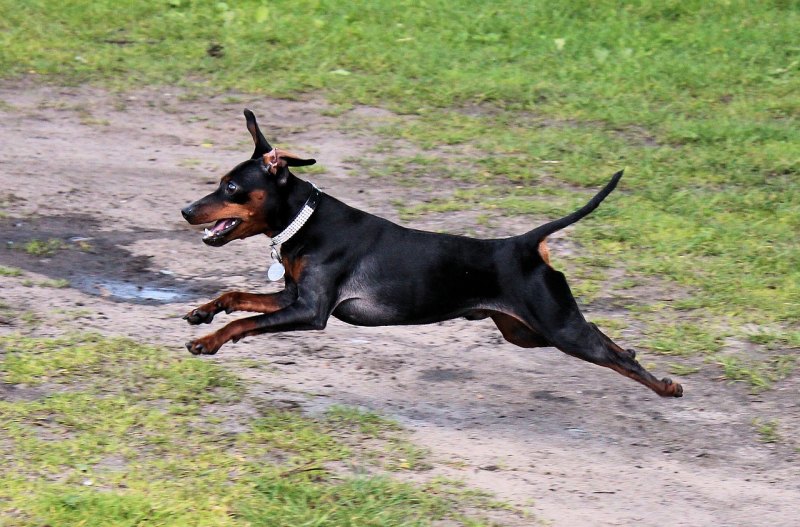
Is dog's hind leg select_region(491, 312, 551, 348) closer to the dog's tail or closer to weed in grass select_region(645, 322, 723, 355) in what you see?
the dog's tail

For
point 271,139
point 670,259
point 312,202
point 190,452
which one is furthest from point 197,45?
point 190,452

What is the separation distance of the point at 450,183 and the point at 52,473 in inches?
193

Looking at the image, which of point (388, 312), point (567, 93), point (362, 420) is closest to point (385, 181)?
point (567, 93)

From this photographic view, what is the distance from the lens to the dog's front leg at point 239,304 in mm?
5844

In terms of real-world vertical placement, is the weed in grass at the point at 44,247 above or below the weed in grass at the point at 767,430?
above

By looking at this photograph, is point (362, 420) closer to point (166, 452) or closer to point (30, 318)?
point (166, 452)

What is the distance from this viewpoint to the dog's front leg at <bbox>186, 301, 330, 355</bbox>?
566cm

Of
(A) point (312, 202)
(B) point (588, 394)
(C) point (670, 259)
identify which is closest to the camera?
(A) point (312, 202)

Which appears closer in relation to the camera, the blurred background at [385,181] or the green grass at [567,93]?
the blurred background at [385,181]

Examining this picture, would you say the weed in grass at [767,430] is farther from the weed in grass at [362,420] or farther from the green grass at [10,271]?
the green grass at [10,271]

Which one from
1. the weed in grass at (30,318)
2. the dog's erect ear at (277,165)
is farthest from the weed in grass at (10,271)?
the dog's erect ear at (277,165)

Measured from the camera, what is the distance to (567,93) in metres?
11.3

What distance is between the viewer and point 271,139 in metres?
10.2

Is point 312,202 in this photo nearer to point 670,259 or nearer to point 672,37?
point 670,259
